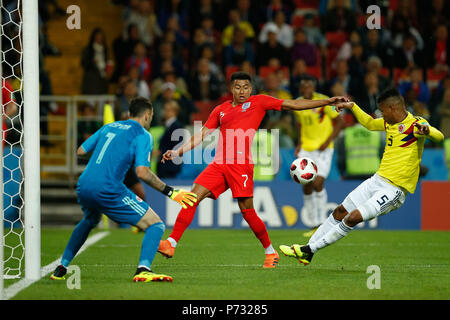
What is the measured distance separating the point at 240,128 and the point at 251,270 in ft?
4.59

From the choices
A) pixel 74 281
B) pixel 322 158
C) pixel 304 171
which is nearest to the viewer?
pixel 74 281

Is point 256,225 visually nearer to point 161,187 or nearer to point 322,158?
point 161,187

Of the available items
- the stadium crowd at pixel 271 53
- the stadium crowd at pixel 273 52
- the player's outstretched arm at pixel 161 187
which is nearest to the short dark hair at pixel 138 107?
the player's outstretched arm at pixel 161 187

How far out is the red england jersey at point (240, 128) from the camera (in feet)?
25.3

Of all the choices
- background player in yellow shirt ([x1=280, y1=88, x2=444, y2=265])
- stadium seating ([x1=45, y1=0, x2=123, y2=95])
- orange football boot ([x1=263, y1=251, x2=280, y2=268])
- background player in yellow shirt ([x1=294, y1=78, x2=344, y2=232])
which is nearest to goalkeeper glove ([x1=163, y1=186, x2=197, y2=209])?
background player in yellow shirt ([x1=280, y1=88, x2=444, y2=265])

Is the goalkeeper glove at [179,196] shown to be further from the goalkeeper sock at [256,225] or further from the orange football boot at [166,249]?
the goalkeeper sock at [256,225]

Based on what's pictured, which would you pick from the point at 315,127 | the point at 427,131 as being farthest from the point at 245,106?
the point at 315,127

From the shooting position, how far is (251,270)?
735cm

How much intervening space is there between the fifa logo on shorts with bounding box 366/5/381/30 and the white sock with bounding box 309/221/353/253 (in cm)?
898

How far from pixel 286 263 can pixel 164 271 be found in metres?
1.38

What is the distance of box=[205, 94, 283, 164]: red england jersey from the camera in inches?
303

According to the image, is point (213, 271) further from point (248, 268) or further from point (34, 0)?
point (34, 0)

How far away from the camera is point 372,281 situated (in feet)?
21.2

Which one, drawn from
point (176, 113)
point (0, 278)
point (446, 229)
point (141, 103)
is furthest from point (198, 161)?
point (0, 278)
